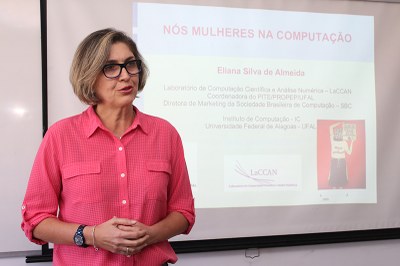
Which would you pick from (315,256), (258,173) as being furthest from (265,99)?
(315,256)

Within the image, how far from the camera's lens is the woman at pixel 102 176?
1.34m

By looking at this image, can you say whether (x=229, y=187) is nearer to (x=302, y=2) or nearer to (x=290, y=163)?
(x=290, y=163)

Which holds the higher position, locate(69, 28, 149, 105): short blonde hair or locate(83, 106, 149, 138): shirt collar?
locate(69, 28, 149, 105): short blonde hair

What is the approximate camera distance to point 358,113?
3.00 metres

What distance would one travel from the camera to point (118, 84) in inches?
55.0

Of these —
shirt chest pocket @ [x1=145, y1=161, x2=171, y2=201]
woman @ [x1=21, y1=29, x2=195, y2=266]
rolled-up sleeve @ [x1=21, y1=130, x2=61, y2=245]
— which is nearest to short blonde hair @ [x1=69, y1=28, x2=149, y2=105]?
woman @ [x1=21, y1=29, x2=195, y2=266]

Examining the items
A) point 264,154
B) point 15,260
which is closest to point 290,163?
point 264,154

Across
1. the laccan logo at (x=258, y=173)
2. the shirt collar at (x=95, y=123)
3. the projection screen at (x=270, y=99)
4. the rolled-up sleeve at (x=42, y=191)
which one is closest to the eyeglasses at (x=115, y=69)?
the shirt collar at (x=95, y=123)

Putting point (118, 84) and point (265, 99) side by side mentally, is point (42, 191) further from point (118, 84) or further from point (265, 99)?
point (265, 99)

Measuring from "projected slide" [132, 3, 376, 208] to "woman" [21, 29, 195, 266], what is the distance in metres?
1.23

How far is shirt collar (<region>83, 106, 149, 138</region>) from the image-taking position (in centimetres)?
142

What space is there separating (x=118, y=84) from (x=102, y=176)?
0.93 ft

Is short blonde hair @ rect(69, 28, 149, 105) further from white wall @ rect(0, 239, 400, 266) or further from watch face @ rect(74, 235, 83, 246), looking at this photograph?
white wall @ rect(0, 239, 400, 266)

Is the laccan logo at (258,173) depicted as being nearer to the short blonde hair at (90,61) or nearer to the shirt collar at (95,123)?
the shirt collar at (95,123)
